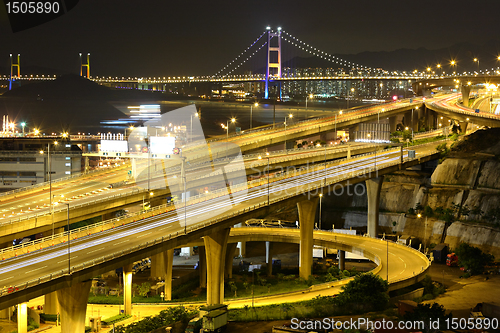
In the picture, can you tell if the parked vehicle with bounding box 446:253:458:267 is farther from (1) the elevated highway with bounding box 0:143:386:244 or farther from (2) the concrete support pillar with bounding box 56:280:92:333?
(2) the concrete support pillar with bounding box 56:280:92:333

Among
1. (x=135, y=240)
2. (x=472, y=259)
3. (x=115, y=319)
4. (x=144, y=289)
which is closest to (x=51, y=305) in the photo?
(x=115, y=319)

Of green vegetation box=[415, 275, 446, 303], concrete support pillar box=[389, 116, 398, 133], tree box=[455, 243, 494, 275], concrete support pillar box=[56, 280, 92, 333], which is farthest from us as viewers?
concrete support pillar box=[389, 116, 398, 133]

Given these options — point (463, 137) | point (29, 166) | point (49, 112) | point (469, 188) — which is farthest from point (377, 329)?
point (49, 112)

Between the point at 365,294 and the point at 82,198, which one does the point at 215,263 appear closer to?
the point at 365,294

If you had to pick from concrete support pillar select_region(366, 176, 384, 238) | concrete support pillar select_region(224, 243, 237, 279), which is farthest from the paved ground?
concrete support pillar select_region(224, 243, 237, 279)

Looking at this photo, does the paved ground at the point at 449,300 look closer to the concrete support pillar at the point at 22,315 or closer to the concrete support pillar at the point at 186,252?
the concrete support pillar at the point at 22,315
